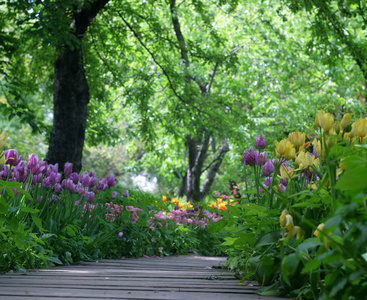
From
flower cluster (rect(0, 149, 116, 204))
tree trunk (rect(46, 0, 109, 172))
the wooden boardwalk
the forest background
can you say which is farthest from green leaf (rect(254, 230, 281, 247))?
tree trunk (rect(46, 0, 109, 172))

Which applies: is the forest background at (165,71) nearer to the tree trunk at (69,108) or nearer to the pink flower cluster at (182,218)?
the tree trunk at (69,108)

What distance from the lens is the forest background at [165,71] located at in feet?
23.5

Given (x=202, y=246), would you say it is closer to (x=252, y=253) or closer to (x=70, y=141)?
(x=70, y=141)

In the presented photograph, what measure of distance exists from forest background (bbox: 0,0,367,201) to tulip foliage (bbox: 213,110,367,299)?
3922mm

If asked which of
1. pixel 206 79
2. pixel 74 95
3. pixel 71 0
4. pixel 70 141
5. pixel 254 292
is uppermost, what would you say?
pixel 206 79

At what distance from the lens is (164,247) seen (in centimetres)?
512

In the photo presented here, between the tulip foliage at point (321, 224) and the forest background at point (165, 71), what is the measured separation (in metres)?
3.92

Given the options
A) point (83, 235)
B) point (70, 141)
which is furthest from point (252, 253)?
point (70, 141)

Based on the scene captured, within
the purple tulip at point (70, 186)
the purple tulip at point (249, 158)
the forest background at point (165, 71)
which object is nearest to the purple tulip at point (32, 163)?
the purple tulip at point (70, 186)

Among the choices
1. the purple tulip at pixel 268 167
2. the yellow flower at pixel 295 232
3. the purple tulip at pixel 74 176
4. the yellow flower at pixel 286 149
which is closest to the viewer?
the yellow flower at pixel 295 232

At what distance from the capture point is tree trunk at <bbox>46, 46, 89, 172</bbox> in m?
7.20

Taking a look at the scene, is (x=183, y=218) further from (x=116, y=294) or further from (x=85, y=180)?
(x=116, y=294)

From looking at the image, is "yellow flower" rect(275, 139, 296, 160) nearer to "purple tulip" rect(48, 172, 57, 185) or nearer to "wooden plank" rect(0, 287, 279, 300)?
"wooden plank" rect(0, 287, 279, 300)

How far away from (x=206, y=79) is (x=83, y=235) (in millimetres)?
10705
